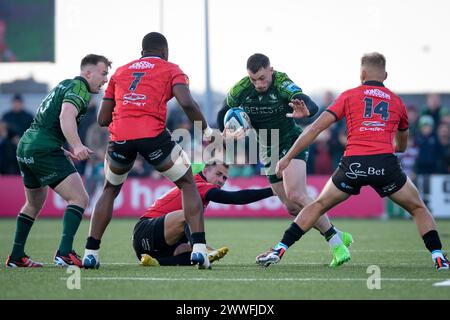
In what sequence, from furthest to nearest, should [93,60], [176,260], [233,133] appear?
[233,133] < [93,60] < [176,260]

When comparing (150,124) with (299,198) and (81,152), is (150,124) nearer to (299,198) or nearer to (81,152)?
(81,152)

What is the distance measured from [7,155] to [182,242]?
14321 millimetres

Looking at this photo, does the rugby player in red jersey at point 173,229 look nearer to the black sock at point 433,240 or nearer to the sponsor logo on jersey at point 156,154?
the sponsor logo on jersey at point 156,154

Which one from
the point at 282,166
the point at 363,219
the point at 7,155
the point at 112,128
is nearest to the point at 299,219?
the point at 282,166

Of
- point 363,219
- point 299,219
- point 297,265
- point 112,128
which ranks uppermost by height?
point 112,128

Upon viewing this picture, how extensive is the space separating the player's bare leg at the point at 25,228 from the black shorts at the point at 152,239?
3.61 ft

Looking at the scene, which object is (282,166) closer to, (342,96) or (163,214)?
(342,96)

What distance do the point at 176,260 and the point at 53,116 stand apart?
2.04 metres

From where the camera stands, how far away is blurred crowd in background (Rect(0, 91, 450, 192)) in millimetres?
22422

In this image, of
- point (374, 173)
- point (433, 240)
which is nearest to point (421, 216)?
point (433, 240)

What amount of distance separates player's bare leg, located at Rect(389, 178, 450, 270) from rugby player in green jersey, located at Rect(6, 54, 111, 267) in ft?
11.0

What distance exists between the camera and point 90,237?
968 centimetres

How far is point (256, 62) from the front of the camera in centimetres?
1092
